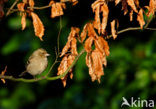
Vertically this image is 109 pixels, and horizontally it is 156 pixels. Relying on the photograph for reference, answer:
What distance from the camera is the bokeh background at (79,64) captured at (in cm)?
790

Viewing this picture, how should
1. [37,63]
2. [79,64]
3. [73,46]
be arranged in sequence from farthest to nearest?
[79,64] → [37,63] → [73,46]

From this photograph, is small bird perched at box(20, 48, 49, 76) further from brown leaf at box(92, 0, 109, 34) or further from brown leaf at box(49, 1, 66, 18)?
brown leaf at box(92, 0, 109, 34)

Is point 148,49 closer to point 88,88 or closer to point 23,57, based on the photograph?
point 88,88

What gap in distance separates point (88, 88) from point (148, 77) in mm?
1684

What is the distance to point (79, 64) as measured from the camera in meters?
7.93

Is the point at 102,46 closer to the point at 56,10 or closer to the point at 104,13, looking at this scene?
the point at 104,13

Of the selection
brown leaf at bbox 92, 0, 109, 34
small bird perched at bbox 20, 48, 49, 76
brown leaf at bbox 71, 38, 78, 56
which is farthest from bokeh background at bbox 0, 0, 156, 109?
brown leaf at bbox 92, 0, 109, 34

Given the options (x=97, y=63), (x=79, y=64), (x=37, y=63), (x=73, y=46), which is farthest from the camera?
(x=79, y=64)

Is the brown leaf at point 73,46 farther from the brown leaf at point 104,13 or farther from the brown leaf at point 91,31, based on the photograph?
the brown leaf at point 104,13

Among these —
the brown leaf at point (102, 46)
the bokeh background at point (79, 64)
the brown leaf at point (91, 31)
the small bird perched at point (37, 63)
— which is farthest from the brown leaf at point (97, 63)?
the bokeh background at point (79, 64)

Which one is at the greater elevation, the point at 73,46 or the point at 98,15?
the point at 98,15

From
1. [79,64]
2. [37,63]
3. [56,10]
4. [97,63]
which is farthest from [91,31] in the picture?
[79,64]

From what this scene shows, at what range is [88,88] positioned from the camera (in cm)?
867

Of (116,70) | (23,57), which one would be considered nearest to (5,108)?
(23,57)
